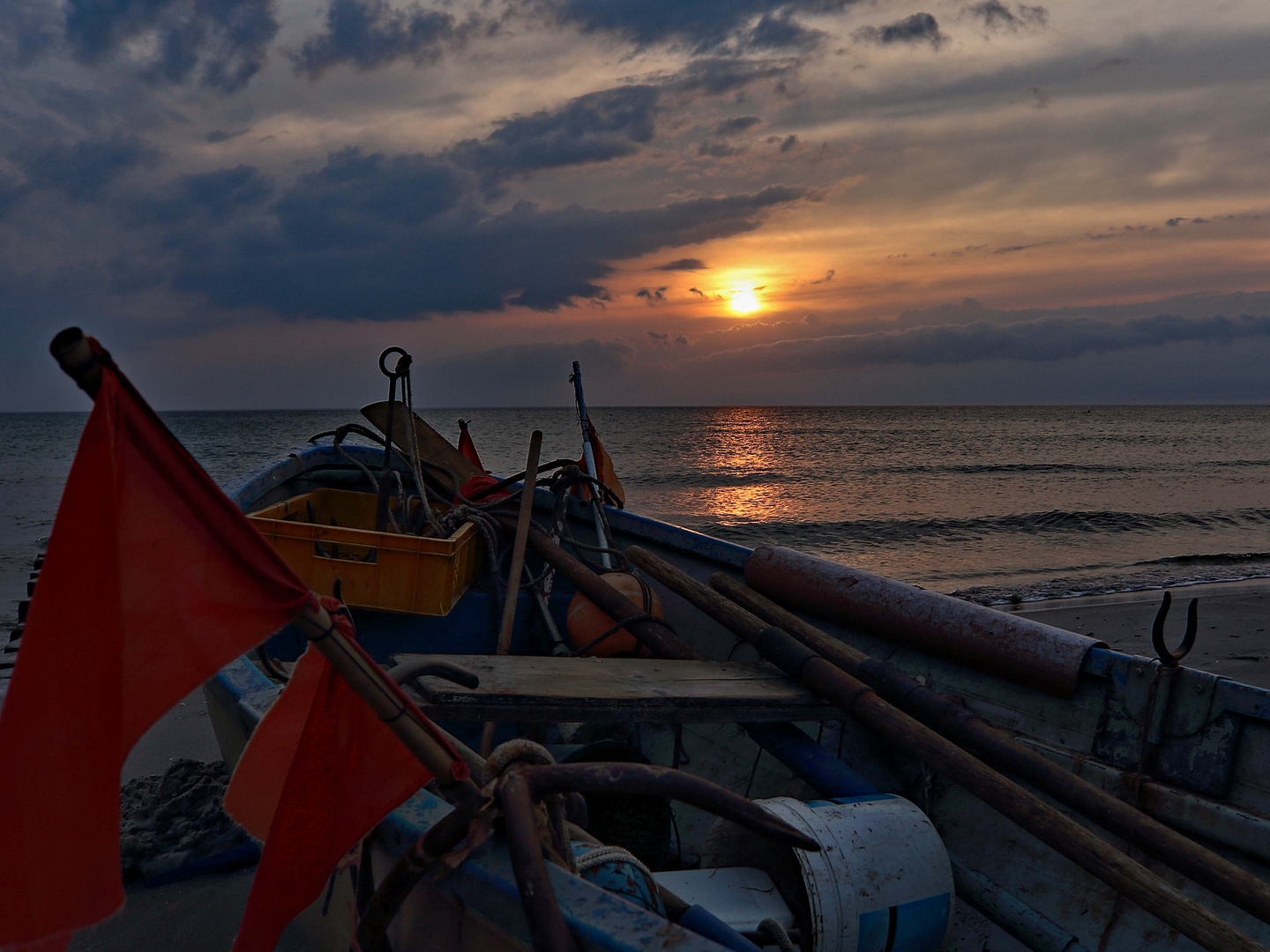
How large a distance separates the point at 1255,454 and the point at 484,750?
55.1 m

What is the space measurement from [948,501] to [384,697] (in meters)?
26.5

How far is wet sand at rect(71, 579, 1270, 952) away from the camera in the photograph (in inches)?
136

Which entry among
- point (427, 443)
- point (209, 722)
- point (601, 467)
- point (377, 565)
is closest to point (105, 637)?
point (377, 565)

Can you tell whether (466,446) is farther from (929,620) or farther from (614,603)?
(929,620)

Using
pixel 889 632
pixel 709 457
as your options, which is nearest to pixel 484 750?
pixel 889 632

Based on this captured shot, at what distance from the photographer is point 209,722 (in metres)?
5.88

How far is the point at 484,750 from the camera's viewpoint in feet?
11.2

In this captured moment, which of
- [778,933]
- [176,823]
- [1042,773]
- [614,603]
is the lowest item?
[176,823]

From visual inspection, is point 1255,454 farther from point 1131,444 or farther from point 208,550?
point 208,550

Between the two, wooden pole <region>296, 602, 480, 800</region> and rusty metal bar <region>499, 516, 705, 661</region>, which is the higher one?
wooden pole <region>296, 602, 480, 800</region>

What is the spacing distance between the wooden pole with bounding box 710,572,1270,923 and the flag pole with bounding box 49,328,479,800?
215 centimetres

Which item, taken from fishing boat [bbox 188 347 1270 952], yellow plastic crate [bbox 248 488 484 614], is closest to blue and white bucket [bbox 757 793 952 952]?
fishing boat [bbox 188 347 1270 952]

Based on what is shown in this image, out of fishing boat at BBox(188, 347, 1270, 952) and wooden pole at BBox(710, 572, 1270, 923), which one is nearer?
fishing boat at BBox(188, 347, 1270, 952)

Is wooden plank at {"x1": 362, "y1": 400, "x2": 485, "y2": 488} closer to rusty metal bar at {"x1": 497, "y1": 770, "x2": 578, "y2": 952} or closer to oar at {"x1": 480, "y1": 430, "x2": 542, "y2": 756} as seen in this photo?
oar at {"x1": 480, "y1": 430, "x2": 542, "y2": 756}
